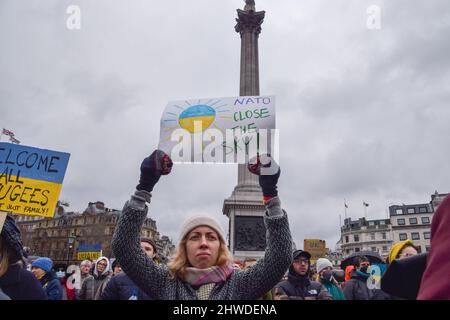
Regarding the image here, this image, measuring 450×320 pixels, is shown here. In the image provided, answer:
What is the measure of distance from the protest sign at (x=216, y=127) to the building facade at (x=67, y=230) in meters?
69.9

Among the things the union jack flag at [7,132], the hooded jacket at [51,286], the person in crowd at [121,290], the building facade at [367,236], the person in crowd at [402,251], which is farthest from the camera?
the building facade at [367,236]

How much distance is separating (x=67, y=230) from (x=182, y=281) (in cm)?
8536

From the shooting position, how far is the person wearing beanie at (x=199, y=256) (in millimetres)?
2279

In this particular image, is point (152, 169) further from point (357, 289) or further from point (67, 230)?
point (67, 230)

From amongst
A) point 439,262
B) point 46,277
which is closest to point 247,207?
point 46,277

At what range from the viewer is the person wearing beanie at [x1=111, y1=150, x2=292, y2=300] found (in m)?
2.28

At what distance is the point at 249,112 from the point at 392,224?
246ft

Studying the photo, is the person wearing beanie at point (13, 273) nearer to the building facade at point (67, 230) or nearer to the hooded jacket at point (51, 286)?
the hooded jacket at point (51, 286)

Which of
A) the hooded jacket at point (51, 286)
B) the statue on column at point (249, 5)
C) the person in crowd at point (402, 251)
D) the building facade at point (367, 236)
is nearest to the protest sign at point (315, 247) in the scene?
the person in crowd at point (402, 251)

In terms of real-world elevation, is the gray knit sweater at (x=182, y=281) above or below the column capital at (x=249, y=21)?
below

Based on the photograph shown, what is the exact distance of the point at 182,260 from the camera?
2.41m

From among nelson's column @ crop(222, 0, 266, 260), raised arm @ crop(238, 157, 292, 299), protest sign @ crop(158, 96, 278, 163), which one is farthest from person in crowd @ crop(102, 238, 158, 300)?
nelson's column @ crop(222, 0, 266, 260)
